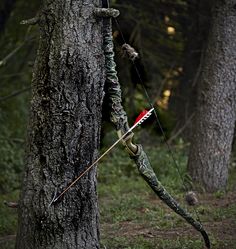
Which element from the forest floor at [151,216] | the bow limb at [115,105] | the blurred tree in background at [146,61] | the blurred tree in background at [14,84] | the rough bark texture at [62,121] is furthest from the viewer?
the blurred tree in background at [146,61]

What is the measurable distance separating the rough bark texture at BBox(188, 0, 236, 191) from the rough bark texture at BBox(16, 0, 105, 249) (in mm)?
4141

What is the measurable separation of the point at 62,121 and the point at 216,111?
14.8 feet

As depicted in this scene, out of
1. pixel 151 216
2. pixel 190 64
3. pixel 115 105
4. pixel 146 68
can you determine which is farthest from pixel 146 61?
pixel 115 105

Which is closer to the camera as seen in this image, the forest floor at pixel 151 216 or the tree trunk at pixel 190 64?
the forest floor at pixel 151 216

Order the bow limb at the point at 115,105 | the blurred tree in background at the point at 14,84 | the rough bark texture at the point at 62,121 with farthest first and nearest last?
the blurred tree in background at the point at 14,84 → the bow limb at the point at 115,105 → the rough bark texture at the point at 62,121

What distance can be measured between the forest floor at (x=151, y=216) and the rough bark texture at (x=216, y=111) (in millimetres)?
359

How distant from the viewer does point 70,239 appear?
552 cm

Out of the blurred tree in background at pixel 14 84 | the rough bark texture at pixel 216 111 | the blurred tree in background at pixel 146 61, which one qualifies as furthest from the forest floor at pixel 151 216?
the blurred tree in background at pixel 146 61

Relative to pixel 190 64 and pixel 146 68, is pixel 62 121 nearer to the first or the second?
pixel 190 64

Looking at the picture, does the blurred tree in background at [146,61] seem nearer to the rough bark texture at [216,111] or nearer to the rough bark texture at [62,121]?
the rough bark texture at [216,111]

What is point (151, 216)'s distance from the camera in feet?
26.3

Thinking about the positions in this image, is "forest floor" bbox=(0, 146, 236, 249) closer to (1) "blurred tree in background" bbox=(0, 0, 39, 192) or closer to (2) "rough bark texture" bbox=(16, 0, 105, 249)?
(2) "rough bark texture" bbox=(16, 0, 105, 249)

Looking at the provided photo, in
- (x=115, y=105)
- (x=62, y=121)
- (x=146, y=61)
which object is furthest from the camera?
(x=146, y=61)

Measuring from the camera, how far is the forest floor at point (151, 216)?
6663 millimetres
